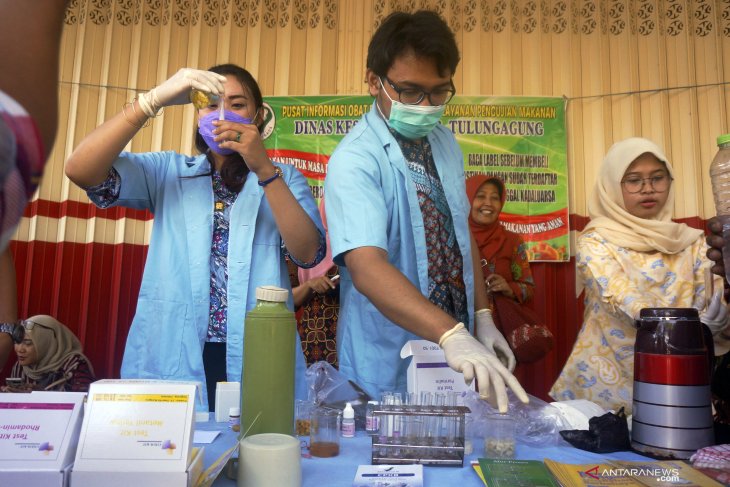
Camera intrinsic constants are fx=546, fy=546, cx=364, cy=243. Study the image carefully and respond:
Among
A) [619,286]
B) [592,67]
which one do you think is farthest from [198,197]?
[592,67]

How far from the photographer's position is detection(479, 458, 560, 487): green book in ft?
2.59

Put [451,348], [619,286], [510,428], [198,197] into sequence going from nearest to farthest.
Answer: [510,428] < [451,348] < [198,197] < [619,286]

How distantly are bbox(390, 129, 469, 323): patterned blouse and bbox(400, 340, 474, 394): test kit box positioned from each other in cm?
33

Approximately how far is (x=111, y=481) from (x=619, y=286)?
1636 millimetres

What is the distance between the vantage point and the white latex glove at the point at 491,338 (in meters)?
1.49

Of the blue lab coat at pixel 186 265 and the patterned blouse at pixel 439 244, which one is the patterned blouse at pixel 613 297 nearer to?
the patterned blouse at pixel 439 244

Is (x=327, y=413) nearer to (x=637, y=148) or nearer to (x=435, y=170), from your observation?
(x=435, y=170)

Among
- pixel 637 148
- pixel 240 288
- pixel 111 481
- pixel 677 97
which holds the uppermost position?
pixel 677 97

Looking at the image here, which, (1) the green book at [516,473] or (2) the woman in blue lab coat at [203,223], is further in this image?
(2) the woman in blue lab coat at [203,223]

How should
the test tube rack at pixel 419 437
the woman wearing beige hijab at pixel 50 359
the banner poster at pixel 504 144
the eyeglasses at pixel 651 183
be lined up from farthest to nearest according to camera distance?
the banner poster at pixel 504 144 → the woman wearing beige hijab at pixel 50 359 → the eyeglasses at pixel 651 183 → the test tube rack at pixel 419 437

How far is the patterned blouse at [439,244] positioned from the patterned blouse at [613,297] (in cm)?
59

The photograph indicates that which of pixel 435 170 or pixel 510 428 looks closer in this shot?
pixel 510 428

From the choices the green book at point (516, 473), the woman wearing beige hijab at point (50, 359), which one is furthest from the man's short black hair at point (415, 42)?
the woman wearing beige hijab at point (50, 359)

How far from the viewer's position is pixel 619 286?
1.82 m
